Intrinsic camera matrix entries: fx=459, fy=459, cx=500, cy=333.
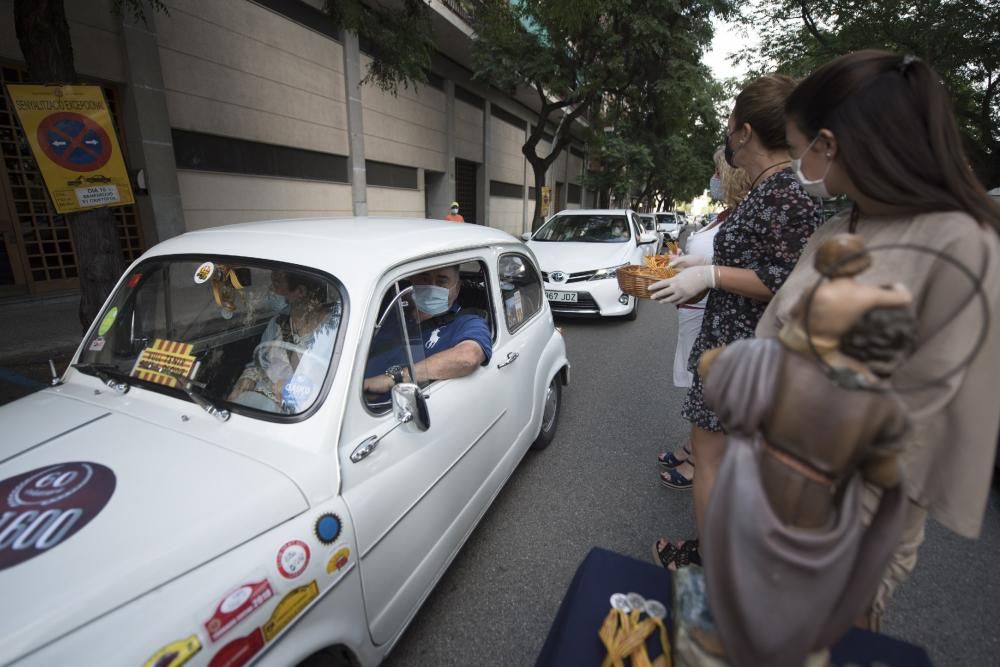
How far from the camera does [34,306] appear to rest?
6.64 metres

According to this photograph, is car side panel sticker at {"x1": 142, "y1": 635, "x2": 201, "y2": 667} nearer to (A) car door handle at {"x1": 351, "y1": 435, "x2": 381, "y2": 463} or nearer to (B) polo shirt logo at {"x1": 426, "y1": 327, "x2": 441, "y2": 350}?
(A) car door handle at {"x1": 351, "y1": 435, "x2": 381, "y2": 463}

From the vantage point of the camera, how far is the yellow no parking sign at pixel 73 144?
3014 mm

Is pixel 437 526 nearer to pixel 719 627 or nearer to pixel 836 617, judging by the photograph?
pixel 719 627

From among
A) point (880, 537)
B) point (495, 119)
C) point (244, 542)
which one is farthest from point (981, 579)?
point (495, 119)

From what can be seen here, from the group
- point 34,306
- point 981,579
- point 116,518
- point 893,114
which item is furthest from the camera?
point 34,306

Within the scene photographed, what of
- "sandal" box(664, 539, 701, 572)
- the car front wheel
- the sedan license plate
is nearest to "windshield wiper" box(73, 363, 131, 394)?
the car front wheel

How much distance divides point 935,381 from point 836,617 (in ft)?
1.61

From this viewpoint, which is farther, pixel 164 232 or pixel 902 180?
pixel 164 232

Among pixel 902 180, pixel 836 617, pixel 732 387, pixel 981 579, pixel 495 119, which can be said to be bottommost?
pixel 981 579

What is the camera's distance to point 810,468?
81cm

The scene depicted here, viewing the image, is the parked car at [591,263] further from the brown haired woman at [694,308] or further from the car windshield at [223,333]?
the car windshield at [223,333]

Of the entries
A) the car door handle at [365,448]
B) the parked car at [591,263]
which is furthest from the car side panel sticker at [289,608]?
the parked car at [591,263]

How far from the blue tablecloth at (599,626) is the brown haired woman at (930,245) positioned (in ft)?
1.12

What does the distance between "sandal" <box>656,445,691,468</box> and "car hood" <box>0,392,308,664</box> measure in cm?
265
